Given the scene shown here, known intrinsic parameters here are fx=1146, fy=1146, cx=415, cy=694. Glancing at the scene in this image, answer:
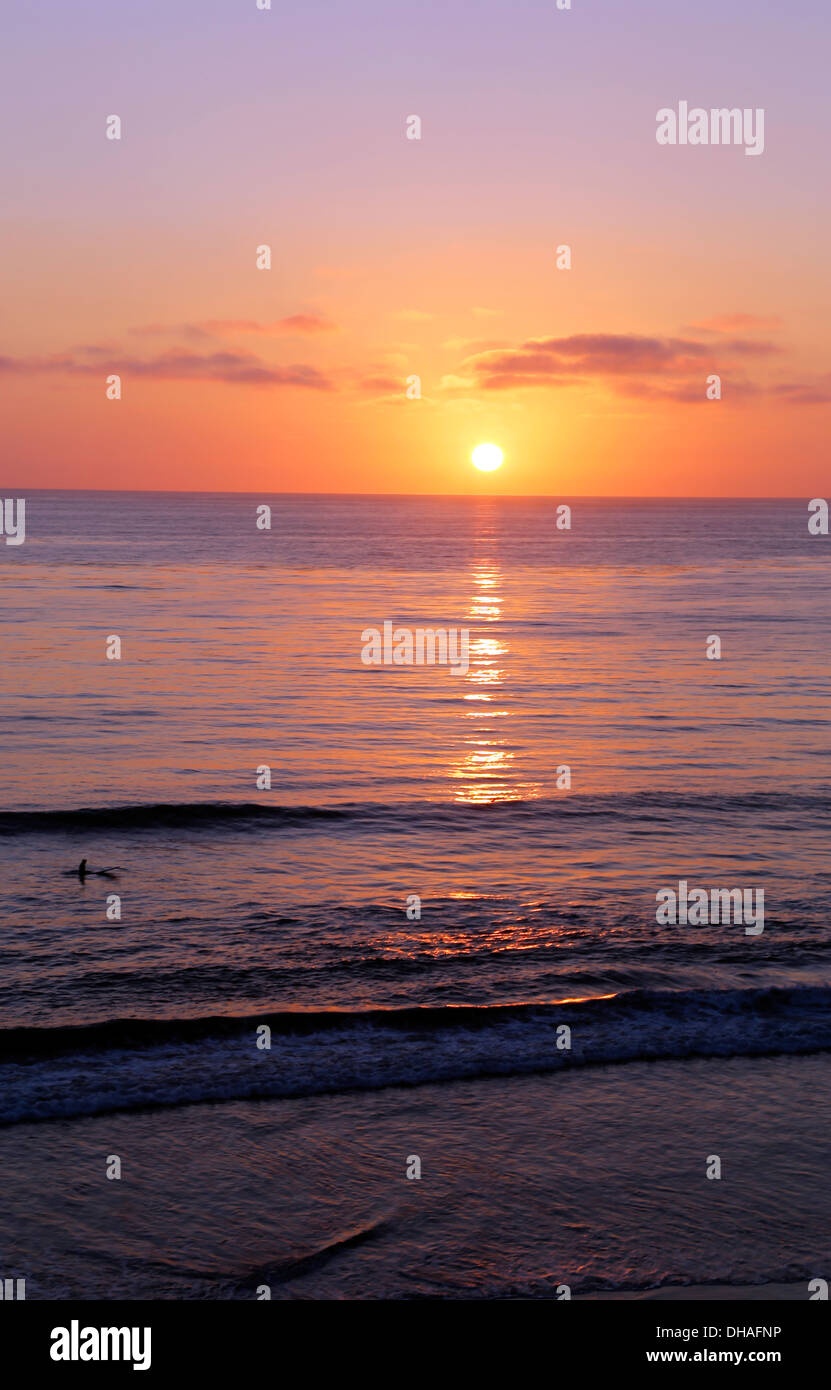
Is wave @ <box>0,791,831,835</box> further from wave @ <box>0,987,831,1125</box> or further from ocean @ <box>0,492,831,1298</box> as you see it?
wave @ <box>0,987,831,1125</box>

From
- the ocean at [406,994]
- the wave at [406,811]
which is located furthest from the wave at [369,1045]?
the wave at [406,811]

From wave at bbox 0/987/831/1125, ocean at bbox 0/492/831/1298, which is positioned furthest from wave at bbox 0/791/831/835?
wave at bbox 0/987/831/1125

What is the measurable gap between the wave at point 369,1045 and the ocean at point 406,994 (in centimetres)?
4

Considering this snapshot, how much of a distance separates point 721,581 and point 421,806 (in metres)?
72.2

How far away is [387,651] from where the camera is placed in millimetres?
47062

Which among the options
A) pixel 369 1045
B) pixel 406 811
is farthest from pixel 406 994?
pixel 406 811

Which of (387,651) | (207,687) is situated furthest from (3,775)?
(387,651)

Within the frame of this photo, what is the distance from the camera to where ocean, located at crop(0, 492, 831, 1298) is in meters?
8.48

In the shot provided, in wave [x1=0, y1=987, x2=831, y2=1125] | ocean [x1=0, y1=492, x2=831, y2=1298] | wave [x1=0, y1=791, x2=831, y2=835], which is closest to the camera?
ocean [x1=0, y1=492, x2=831, y2=1298]

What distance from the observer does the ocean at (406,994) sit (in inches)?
334

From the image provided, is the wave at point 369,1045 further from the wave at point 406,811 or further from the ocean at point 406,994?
the wave at point 406,811

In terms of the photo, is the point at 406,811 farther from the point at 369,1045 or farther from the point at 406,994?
the point at 369,1045

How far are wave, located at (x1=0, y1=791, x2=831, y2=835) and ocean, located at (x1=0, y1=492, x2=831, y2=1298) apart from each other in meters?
0.09
